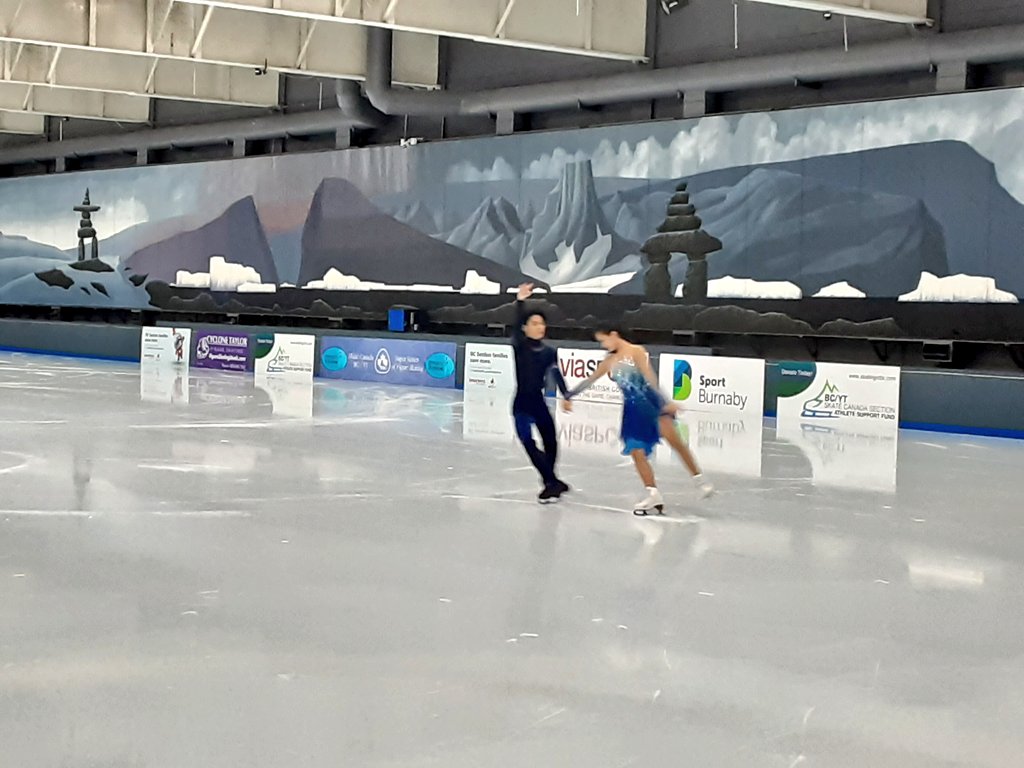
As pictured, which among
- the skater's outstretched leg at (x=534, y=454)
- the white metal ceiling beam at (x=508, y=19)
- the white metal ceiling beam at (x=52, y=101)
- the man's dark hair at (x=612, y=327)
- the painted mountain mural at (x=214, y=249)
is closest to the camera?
the skater's outstretched leg at (x=534, y=454)

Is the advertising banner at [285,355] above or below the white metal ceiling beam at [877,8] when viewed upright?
below

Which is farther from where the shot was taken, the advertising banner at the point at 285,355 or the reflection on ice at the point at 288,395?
the advertising banner at the point at 285,355

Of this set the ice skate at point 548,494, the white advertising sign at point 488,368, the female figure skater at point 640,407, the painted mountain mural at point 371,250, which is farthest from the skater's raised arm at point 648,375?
the painted mountain mural at point 371,250

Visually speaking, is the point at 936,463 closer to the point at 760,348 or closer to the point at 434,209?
the point at 760,348

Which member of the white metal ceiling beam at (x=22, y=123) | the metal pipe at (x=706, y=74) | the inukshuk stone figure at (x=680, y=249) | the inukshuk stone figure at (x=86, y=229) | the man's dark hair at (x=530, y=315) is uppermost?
the white metal ceiling beam at (x=22, y=123)

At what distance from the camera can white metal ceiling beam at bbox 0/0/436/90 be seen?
2191 centimetres

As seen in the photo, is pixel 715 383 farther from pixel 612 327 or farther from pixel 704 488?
pixel 704 488

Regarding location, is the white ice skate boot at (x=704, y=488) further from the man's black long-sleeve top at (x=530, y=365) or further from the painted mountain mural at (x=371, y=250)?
the painted mountain mural at (x=371, y=250)

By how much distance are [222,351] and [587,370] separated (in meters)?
11.1

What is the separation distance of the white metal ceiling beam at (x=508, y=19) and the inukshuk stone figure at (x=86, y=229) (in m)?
16.1

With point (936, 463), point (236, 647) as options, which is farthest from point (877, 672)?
point (936, 463)

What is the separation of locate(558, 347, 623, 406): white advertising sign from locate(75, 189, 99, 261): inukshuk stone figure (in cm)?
1906

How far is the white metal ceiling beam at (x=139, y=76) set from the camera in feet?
87.7

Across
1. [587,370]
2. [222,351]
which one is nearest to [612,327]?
[587,370]
